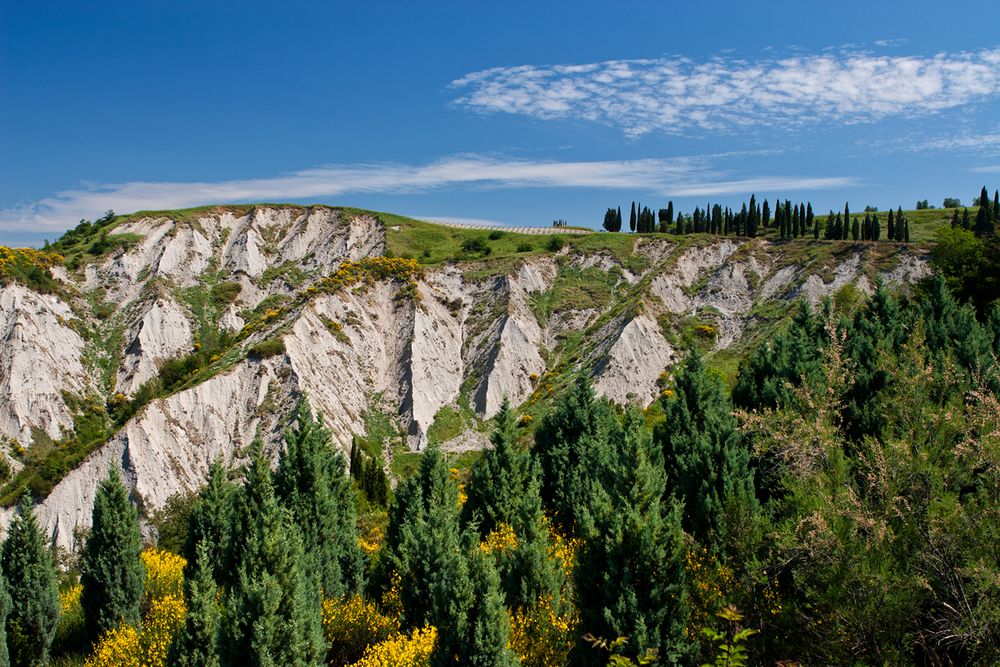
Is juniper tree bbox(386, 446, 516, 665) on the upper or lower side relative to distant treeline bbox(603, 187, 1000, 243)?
lower

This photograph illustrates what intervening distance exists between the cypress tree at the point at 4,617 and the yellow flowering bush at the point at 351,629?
1250 cm

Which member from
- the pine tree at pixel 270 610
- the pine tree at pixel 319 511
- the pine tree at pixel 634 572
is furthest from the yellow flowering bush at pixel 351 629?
the pine tree at pixel 634 572

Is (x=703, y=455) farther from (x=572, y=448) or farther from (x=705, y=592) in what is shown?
(x=572, y=448)

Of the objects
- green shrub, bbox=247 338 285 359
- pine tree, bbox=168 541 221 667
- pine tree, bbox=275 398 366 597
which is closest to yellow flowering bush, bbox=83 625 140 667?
pine tree, bbox=168 541 221 667

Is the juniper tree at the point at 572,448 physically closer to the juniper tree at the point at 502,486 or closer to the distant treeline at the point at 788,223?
the juniper tree at the point at 502,486

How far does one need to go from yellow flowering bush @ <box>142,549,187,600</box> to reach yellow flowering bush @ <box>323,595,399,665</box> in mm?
10955

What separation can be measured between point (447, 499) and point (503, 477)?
3.13 m

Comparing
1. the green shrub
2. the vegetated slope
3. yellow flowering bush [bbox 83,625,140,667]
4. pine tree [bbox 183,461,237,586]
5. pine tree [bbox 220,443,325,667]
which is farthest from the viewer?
the green shrub

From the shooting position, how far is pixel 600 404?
3719 cm

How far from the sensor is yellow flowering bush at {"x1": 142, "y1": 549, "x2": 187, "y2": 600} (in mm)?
31625

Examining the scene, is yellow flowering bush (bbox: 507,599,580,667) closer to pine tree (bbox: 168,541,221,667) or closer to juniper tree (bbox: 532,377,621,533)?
juniper tree (bbox: 532,377,621,533)

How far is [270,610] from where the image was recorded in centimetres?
1636

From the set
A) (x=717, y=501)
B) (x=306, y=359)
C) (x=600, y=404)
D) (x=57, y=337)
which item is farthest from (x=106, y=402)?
(x=717, y=501)

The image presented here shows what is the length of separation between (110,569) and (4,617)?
3.90 meters
